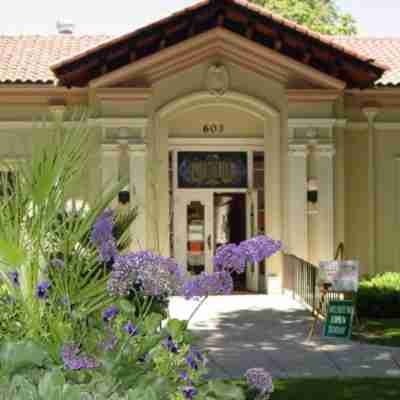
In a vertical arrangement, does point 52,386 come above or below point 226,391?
above

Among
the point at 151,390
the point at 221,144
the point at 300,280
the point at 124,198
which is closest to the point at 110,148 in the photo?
the point at 124,198

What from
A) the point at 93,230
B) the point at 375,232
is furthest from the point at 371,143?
the point at 93,230

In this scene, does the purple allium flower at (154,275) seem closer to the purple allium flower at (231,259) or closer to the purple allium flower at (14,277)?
the purple allium flower at (231,259)

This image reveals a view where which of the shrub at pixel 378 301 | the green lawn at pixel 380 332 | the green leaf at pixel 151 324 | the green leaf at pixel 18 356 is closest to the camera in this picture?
the green leaf at pixel 18 356

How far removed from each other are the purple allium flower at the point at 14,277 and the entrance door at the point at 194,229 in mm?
14615

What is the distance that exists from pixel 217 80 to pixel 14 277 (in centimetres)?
1401

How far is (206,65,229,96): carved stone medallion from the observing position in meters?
18.9

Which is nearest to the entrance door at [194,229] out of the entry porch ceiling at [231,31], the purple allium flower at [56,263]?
the entry porch ceiling at [231,31]

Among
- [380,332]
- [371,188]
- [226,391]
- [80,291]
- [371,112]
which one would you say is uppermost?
[371,112]

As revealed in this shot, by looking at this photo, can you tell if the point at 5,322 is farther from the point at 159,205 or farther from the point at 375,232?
the point at 375,232

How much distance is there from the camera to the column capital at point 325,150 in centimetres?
1900

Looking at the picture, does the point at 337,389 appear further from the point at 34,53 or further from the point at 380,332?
the point at 34,53

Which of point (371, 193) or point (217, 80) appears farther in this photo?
point (371, 193)

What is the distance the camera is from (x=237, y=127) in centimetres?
1975
